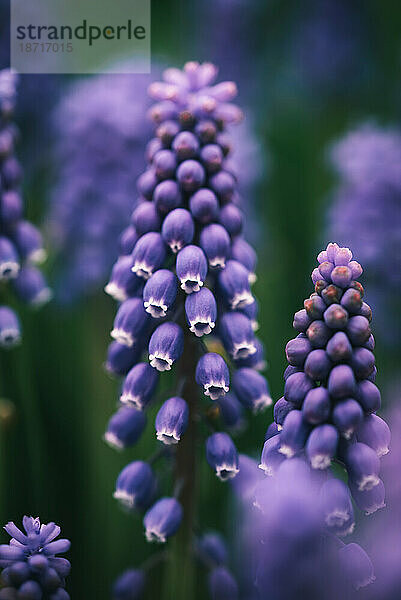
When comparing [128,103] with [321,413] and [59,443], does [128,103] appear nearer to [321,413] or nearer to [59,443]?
[59,443]

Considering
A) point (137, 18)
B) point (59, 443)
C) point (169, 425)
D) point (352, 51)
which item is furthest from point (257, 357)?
point (352, 51)

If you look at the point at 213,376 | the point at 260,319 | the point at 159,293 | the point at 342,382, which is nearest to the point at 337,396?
the point at 342,382

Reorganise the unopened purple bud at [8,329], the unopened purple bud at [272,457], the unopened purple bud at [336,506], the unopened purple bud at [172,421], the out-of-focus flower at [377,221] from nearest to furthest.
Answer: the unopened purple bud at [336,506] < the unopened purple bud at [272,457] < the unopened purple bud at [172,421] < the unopened purple bud at [8,329] < the out-of-focus flower at [377,221]

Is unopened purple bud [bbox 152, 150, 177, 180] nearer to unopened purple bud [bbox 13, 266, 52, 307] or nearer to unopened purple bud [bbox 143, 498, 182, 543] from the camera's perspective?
unopened purple bud [bbox 13, 266, 52, 307]

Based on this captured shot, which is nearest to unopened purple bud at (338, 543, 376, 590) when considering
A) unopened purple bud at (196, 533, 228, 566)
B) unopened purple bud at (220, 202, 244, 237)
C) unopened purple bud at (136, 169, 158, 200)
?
unopened purple bud at (196, 533, 228, 566)

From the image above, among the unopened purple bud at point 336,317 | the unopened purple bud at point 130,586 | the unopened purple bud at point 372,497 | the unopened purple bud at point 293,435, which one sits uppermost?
the unopened purple bud at point 336,317

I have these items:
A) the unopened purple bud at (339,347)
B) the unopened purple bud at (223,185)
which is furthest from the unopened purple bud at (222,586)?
the unopened purple bud at (223,185)

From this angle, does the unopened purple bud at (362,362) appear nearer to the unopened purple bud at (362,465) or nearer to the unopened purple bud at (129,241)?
the unopened purple bud at (362,465)
